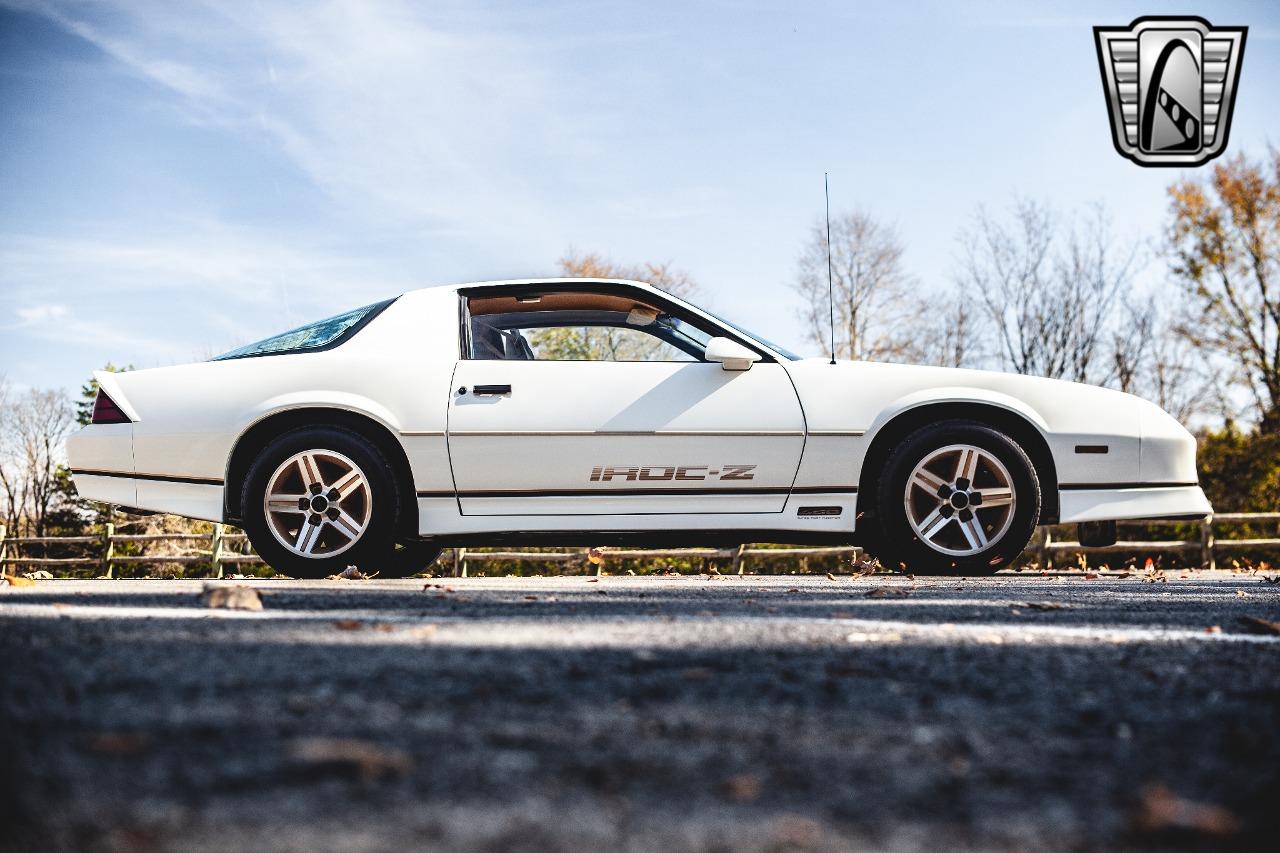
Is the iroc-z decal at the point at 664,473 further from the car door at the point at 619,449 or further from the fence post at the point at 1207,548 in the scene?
the fence post at the point at 1207,548

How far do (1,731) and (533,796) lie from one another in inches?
32.5

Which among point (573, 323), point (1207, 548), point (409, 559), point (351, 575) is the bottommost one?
point (1207, 548)

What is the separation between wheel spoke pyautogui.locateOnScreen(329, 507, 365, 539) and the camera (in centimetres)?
480

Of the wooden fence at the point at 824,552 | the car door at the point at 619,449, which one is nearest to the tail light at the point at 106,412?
the car door at the point at 619,449

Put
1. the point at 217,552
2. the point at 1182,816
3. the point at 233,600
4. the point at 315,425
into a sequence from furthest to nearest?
the point at 217,552, the point at 315,425, the point at 233,600, the point at 1182,816

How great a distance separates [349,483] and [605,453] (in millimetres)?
1204

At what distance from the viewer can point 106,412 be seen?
5016 millimetres

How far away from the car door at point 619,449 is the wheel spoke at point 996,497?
3.03 ft

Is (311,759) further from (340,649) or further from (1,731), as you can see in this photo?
(340,649)

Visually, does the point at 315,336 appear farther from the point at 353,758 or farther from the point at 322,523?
the point at 353,758

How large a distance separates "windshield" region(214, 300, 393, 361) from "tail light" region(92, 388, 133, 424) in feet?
1.69

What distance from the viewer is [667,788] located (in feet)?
4.25

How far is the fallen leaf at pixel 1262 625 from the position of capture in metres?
2.89

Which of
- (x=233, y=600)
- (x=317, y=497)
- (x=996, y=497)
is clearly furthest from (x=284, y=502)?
(x=996, y=497)
